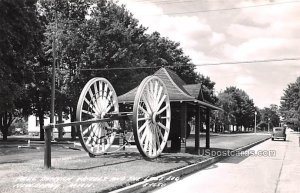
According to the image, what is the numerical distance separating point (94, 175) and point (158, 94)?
299 inches

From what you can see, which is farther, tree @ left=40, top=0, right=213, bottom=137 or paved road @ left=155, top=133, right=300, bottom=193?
tree @ left=40, top=0, right=213, bottom=137

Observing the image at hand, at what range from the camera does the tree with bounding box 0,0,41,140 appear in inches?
1053

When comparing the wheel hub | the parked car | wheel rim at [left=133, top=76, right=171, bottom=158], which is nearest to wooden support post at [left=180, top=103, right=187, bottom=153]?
wheel rim at [left=133, top=76, right=171, bottom=158]

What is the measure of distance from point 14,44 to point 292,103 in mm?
96147

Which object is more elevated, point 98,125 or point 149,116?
point 149,116

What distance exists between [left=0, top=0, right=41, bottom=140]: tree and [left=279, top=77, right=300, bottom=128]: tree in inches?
2964

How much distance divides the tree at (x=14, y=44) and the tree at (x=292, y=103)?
75296 mm

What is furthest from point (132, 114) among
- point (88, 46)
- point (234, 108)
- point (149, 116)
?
point (234, 108)

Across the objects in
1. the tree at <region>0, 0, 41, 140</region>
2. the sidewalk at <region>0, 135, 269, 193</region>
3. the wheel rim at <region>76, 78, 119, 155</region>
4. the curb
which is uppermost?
the tree at <region>0, 0, 41, 140</region>

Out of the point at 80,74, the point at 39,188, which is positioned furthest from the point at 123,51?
the point at 39,188

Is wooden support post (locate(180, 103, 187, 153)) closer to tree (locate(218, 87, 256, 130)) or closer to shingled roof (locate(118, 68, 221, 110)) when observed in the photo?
shingled roof (locate(118, 68, 221, 110))

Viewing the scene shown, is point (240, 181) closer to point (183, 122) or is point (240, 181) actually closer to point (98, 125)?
point (98, 125)

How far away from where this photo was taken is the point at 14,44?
29.0m

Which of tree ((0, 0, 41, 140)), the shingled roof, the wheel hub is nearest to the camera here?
the wheel hub
